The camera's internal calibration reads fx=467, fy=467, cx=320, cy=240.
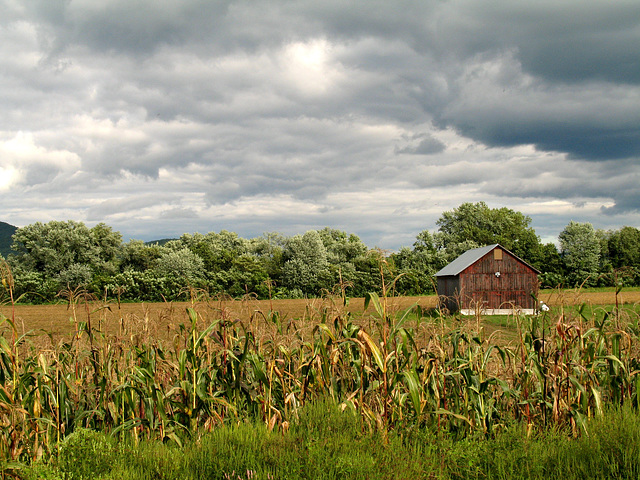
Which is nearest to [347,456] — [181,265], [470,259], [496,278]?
[496,278]

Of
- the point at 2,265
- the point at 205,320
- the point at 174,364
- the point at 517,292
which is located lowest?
the point at 517,292

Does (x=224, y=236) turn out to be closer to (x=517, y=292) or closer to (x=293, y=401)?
(x=517, y=292)

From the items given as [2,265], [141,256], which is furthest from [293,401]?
[141,256]

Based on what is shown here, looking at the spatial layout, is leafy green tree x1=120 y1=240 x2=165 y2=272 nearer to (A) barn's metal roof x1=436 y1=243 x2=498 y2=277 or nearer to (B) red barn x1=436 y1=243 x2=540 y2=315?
(A) barn's metal roof x1=436 y1=243 x2=498 y2=277

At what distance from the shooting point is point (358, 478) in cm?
352

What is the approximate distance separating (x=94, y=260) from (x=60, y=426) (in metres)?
70.1

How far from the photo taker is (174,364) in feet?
17.7

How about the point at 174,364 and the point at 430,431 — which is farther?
the point at 174,364

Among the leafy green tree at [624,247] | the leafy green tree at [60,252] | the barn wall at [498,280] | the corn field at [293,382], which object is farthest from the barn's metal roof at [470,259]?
the leafy green tree at [624,247]

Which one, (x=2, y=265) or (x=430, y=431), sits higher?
(x=2, y=265)

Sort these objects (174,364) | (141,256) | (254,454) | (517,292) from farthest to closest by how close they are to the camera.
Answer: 1. (141,256)
2. (517,292)
3. (174,364)
4. (254,454)

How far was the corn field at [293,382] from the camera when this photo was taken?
4660 mm

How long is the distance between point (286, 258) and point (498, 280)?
41.5m

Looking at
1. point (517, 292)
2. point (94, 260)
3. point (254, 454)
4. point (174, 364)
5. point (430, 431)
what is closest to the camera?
point (254, 454)
